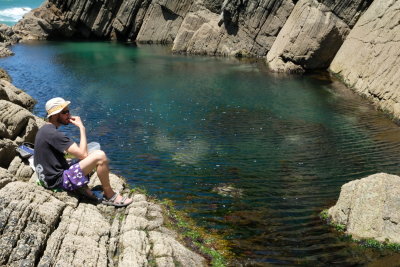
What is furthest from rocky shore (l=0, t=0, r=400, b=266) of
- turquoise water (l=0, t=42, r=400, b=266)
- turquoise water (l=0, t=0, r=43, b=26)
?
turquoise water (l=0, t=0, r=43, b=26)

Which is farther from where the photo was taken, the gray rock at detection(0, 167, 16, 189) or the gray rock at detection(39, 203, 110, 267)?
the gray rock at detection(0, 167, 16, 189)

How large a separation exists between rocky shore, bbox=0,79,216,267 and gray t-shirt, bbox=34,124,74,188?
452 millimetres

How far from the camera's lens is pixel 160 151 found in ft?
62.7

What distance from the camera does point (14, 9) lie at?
414ft

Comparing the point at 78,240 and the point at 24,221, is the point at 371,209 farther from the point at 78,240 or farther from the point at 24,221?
the point at 24,221

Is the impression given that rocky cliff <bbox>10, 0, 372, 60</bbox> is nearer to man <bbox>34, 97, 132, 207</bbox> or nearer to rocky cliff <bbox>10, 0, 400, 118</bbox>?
rocky cliff <bbox>10, 0, 400, 118</bbox>

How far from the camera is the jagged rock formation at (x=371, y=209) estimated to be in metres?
11.3

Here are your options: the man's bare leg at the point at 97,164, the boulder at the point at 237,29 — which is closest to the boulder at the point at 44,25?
the boulder at the point at 237,29

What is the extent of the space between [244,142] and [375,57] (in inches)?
653

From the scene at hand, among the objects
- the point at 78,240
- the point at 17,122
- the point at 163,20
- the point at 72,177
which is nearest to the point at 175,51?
the point at 163,20

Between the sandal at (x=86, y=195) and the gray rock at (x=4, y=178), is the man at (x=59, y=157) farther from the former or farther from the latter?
the gray rock at (x=4, y=178)

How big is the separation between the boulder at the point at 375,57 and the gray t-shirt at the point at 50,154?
21162mm

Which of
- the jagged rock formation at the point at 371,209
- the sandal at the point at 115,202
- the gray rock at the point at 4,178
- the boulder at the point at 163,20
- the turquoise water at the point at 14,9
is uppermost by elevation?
the jagged rock formation at the point at 371,209

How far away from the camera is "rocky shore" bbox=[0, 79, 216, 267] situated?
7.85 meters
